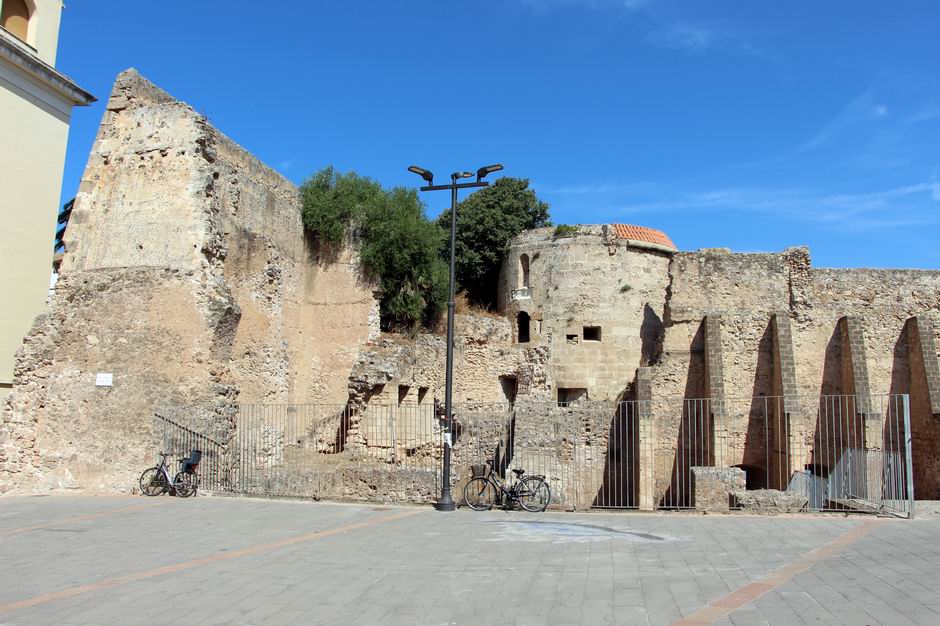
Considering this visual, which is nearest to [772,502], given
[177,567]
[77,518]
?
[177,567]

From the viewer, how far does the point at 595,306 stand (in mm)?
25688

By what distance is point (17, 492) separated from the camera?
13.6 meters

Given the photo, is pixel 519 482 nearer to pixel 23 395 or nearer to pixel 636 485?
pixel 636 485

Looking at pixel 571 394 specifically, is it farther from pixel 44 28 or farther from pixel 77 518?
pixel 44 28

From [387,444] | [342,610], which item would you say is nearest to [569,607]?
[342,610]

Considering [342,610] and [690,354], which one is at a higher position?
[690,354]

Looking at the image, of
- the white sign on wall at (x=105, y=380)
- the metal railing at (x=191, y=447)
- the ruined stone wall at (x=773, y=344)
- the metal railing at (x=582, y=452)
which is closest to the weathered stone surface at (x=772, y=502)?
the metal railing at (x=582, y=452)

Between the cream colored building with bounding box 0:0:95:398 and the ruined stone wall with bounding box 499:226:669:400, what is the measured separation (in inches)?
601

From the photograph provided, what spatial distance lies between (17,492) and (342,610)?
1084cm

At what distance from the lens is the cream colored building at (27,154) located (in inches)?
627

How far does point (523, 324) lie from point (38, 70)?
17015mm

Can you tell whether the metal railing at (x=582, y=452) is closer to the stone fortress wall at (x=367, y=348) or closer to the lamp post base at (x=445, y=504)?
the stone fortress wall at (x=367, y=348)

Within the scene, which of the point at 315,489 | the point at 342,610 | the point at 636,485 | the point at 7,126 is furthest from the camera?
the point at 636,485

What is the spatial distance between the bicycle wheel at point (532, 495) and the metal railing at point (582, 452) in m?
0.99
